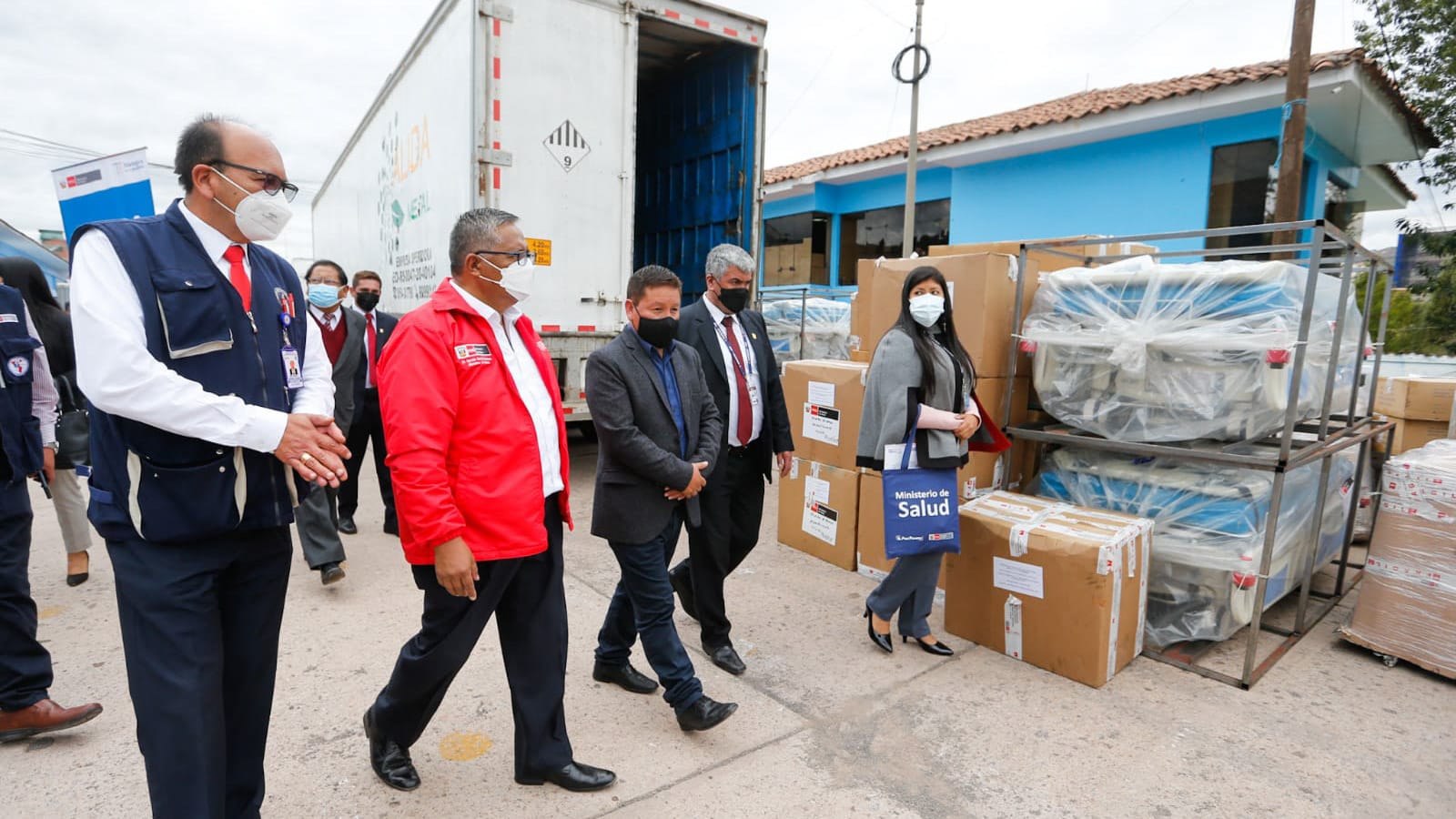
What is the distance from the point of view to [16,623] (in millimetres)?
2518

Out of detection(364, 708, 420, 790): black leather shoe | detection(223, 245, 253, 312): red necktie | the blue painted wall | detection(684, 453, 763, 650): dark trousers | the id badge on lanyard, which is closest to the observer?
detection(223, 245, 253, 312): red necktie

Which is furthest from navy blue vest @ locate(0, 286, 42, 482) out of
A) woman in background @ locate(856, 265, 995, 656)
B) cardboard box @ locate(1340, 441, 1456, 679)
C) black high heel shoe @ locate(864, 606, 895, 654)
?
cardboard box @ locate(1340, 441, 1456, 679)

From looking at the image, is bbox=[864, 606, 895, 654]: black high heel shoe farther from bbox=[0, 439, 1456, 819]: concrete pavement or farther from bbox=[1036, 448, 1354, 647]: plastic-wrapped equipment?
bbox=[1036, 448, 1354, 647]: plastic-wrapped equipment

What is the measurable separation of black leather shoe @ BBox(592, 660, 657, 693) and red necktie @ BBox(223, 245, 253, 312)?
6.29 ft

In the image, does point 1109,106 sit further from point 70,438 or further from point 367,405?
point 70,438

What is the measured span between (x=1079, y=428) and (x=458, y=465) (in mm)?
2994

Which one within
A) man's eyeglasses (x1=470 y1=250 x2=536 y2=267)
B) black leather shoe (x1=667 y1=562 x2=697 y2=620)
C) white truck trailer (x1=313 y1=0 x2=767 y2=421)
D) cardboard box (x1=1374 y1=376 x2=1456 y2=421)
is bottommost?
black leather shoe (x1=667 y1=562 x2=697 y2=620)

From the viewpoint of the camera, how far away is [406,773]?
2.32 m

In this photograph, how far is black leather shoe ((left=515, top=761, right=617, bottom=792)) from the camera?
91.1 inches

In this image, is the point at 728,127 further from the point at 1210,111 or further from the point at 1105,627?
the point at 1210,111

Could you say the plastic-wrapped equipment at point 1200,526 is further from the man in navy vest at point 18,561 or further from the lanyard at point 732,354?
the man in navy vest at point 18,561

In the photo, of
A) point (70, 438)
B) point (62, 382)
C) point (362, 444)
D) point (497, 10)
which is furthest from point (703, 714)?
point (497, 10)

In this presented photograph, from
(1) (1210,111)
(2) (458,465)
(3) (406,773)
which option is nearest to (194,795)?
(3) (406,773)

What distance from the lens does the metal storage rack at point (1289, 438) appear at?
2.99m
